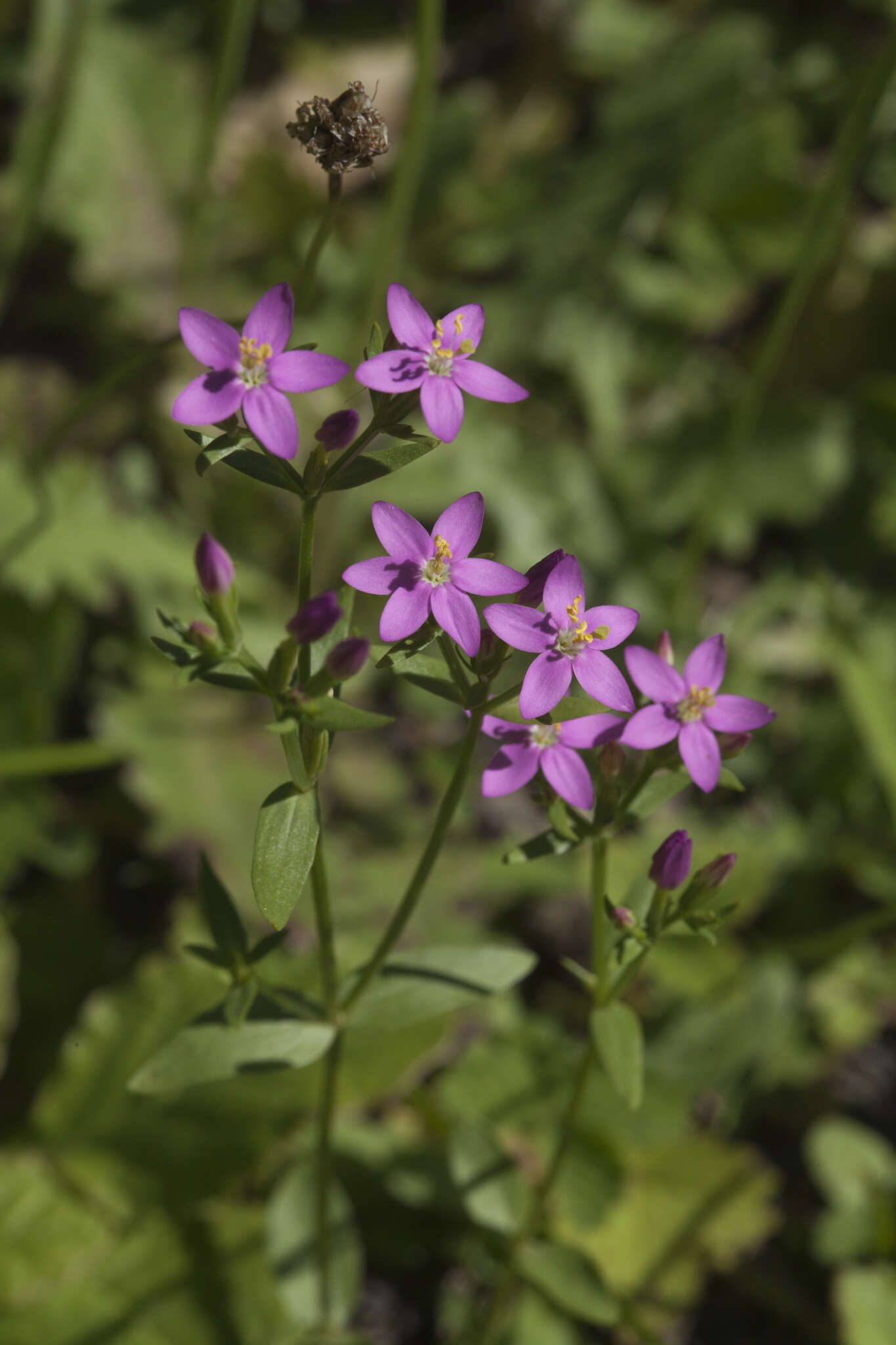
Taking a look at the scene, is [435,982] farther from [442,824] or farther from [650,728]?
[650,728]

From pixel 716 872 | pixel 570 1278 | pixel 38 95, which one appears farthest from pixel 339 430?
pixel 38 95

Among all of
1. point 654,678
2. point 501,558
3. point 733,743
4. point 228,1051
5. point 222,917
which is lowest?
point 501,558

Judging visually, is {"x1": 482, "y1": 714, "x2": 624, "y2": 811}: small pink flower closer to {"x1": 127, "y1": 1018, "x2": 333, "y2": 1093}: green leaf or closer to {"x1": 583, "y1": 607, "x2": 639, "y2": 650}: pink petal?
{"x1": 583, "y1": 607, "x2": 639, "y2": 650}: pink petal

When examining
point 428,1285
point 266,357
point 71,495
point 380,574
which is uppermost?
point 266,357

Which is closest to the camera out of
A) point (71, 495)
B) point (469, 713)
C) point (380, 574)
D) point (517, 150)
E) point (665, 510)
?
point (380, 574)

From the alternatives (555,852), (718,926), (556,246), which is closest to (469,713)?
(555,852)

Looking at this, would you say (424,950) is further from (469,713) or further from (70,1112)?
(70,1112)
